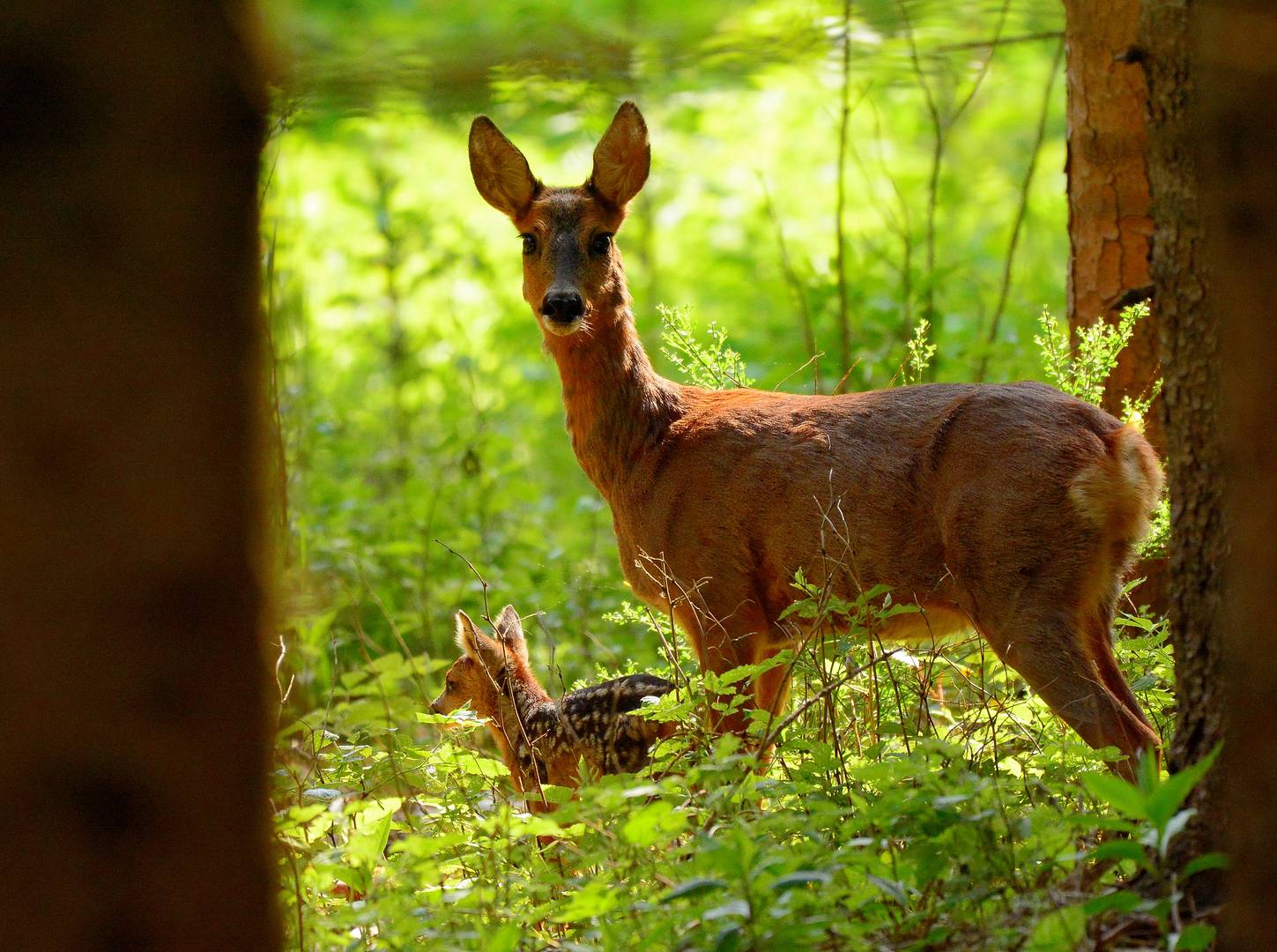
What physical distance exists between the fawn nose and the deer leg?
2059mm

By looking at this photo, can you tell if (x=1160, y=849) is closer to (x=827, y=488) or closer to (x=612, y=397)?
(x=827, y=488)

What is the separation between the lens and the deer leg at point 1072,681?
13.3ft

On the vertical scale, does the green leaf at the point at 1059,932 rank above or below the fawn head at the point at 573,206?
below

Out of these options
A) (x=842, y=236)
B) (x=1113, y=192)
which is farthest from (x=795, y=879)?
(x=842, y=236)

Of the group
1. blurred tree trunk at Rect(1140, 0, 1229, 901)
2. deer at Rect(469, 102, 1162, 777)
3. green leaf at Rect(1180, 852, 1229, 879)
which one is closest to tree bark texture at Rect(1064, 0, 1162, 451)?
deer at Rect(469, 102, 1162, 777)

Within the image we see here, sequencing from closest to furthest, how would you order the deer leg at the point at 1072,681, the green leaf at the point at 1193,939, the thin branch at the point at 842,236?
the green leaf at the point at 1193,939, the deer leg at the point at 1072,681, the thin branch at the point at 842,236

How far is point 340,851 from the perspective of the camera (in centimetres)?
316

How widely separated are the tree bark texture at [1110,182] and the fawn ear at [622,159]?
1.76m

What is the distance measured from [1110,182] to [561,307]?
227cm

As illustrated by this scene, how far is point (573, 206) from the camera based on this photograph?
5652mm

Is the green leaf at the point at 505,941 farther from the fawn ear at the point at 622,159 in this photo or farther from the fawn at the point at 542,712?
the fawn ear at the point at 622,159

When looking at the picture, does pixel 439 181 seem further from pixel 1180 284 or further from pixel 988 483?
pixel 1180 284

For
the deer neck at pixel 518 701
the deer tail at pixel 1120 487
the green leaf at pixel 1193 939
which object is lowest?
the deer neck at pixel 518 701

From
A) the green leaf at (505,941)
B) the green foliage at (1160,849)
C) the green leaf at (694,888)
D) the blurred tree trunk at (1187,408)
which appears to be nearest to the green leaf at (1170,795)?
the green foliage at (1160,849)
